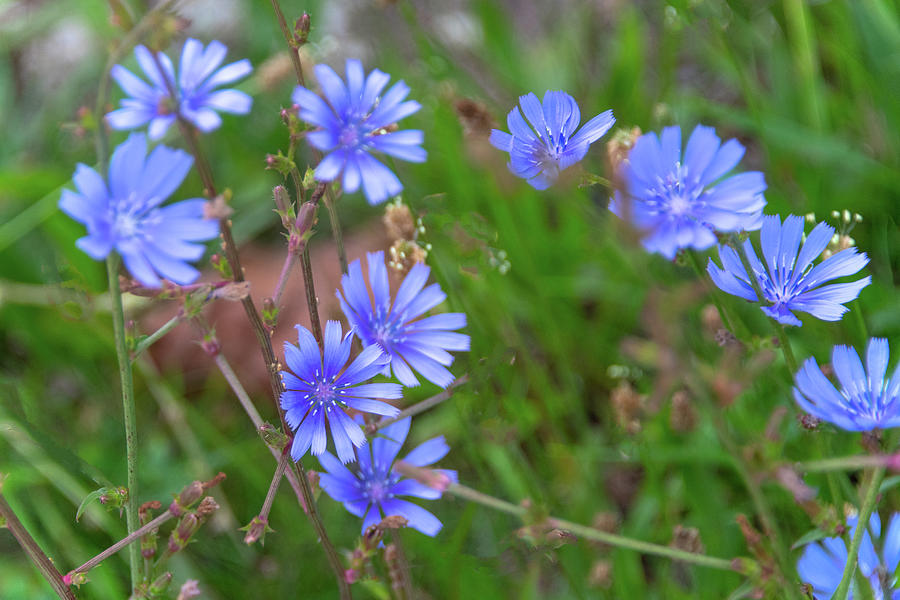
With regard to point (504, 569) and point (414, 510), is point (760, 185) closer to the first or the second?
point (414, 510)

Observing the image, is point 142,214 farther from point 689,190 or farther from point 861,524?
point 861,524

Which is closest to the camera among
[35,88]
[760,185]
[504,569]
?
[760,185]

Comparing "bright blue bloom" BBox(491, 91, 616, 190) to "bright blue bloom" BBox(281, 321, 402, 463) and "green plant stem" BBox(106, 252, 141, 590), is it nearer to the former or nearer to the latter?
"bright blue bloom" BBox(281, 321, 402, 463)

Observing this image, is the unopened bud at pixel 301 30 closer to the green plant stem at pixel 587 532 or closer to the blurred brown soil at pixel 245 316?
the green plant stem at pixel 587 532

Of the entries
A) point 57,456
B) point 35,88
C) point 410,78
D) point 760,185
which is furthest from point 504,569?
point 35,88

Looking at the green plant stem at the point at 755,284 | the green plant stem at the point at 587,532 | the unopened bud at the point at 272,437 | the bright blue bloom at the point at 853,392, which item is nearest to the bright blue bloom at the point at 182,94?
the unopened bud at the point at 272,437
